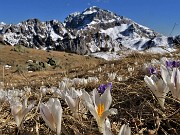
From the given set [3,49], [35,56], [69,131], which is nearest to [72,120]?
[69,131]

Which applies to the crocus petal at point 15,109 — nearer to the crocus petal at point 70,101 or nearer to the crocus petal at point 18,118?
the crocus petal at point 18,118

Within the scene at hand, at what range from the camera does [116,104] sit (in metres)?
2.03

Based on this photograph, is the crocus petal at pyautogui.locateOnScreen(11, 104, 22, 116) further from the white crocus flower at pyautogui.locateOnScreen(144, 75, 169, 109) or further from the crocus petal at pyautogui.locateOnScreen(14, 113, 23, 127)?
the white crocus flower at pyautogui.locateOnScreen(144, 75, 169, 109)

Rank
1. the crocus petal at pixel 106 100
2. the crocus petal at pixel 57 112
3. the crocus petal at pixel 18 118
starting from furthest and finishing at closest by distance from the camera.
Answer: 1. the crocus petal at pixel 18 118
2. the crocus petal at pixel 106 100
3. the crocus petal at pixel 57 112

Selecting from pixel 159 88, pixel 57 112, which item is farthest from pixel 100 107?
pixel 159 88

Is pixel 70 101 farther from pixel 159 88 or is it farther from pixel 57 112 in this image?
pixel 159 88

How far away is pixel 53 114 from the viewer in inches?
51.6

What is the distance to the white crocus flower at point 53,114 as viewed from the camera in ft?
4.24

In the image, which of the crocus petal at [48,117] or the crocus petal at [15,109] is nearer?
the crocus petal at [48,117]

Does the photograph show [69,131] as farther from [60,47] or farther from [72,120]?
[60,47]

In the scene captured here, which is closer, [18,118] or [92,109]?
[92,109]

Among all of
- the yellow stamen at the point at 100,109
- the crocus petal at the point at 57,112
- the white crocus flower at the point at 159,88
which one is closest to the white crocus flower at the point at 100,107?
the yellow stamen at the point at 100,109

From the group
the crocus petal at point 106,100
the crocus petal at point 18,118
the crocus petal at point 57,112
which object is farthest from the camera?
the crocus petal at point 18,118

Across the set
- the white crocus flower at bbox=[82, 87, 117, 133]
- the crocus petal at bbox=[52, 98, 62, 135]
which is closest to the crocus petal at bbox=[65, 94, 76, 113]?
the white crocus flower at bbox=[82, 87, 117, 133]
